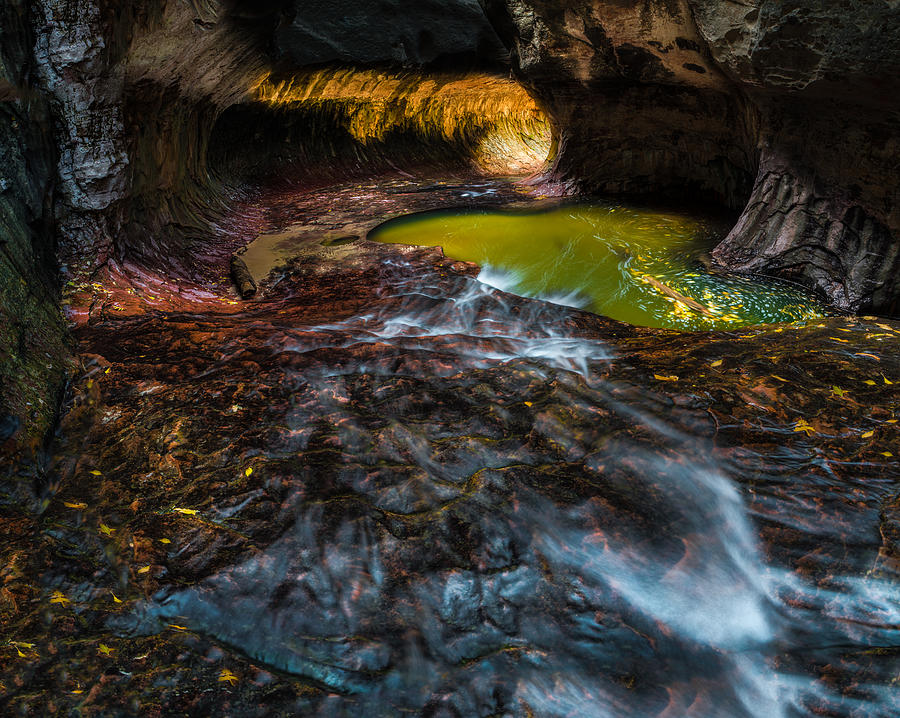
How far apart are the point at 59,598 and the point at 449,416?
1885 millimetres

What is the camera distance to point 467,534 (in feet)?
8.38

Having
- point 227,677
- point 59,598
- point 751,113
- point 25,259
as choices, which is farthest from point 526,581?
point 751,113

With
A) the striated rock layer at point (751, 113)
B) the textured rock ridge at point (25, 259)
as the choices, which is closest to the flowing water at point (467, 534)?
the textured rock ridge at point (25, 259)

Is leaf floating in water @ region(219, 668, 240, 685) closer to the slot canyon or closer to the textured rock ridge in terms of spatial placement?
the slot canyon

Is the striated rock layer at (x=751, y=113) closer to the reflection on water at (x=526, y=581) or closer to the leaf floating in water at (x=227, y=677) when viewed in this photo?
the reflection on water at (x=526, y=581)

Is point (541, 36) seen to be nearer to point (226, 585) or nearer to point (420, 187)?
point (420, 187)

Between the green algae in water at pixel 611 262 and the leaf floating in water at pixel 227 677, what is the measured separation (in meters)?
4.09

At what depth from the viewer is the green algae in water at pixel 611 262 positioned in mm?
5379

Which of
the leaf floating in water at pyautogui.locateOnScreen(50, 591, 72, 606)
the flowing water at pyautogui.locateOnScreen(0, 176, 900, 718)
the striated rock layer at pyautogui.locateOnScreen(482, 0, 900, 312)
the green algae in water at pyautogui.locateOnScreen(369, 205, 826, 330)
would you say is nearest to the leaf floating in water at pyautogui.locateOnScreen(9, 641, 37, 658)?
the flowing water at pyautogui.locateOnScreen(0, 176, 900, 718)

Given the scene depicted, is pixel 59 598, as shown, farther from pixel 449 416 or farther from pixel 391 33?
pixel 391 33

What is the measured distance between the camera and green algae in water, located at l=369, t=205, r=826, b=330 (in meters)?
5.38

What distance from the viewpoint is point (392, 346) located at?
414cm

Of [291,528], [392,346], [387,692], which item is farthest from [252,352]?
[387,692]

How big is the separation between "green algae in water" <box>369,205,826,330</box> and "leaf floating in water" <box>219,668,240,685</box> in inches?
161
